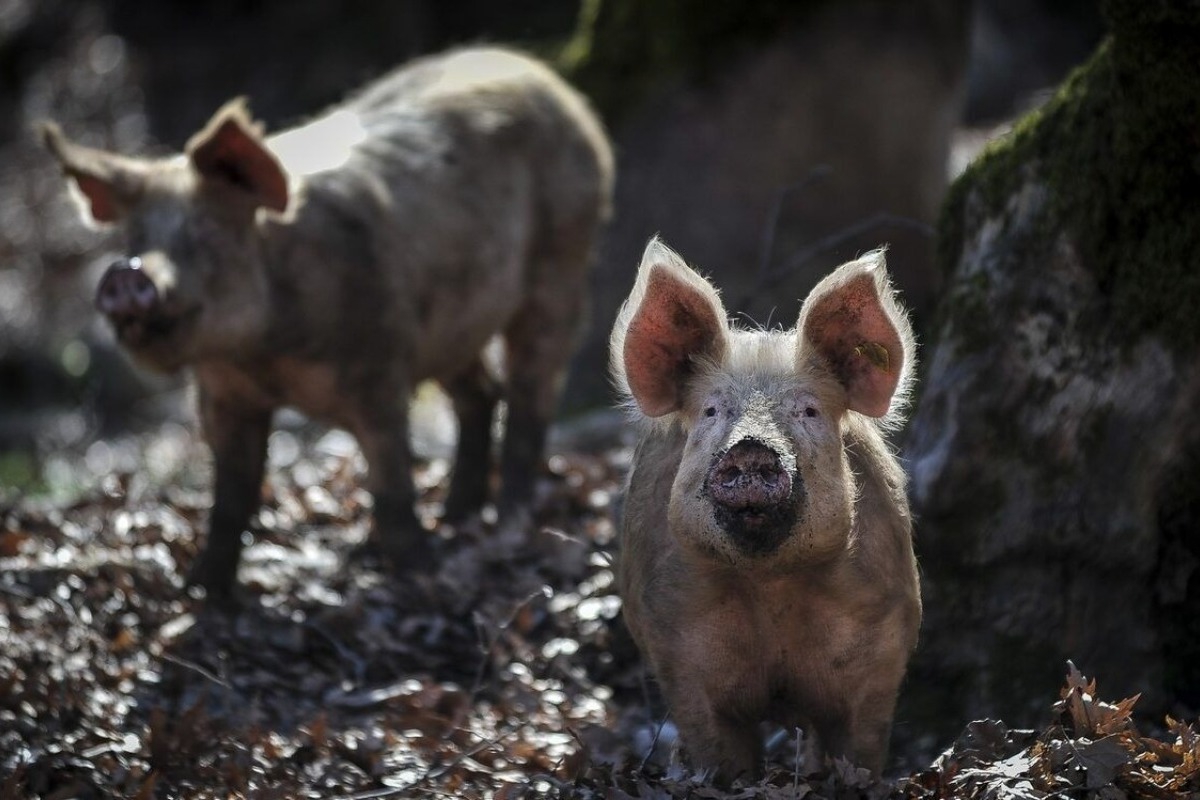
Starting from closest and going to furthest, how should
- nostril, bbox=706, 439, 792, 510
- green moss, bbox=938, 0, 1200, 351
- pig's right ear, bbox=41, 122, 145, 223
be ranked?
nostril, bbox=706, 439, 792, 510 < green moss, bbox=938, 0, 1200, 351 < pig's right ear, bbox=41, 122, 145, 223

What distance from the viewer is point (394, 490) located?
8453 mm

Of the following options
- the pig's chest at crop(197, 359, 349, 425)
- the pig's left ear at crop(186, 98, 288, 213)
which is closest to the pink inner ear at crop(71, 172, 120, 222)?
the pig's left ear at crop(186, 98, 288, 213)

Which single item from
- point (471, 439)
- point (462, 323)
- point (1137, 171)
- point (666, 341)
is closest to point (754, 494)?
point (666, 341)

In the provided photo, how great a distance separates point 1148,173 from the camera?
5.84m

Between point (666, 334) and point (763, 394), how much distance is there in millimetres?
460

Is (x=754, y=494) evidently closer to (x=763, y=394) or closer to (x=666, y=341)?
(x=763, y=394)

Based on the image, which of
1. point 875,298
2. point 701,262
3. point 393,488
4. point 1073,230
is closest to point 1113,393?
point 1073,230

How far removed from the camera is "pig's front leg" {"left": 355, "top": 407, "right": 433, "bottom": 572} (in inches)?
328

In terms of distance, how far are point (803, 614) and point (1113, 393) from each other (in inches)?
63.9

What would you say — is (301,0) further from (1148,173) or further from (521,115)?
(1148,173)

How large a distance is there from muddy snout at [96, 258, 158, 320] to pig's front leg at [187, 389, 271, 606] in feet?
3.19

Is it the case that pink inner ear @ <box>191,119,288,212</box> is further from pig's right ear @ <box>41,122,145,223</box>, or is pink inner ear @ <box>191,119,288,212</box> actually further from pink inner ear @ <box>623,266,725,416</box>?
pink inner ear @ <box>623,266,725,416</box>

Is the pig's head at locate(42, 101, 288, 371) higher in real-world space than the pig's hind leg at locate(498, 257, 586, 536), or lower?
higher

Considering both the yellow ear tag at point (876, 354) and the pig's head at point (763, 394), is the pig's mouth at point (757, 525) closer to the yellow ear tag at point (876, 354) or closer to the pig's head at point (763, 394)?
the pig's head at point (763, 394)
